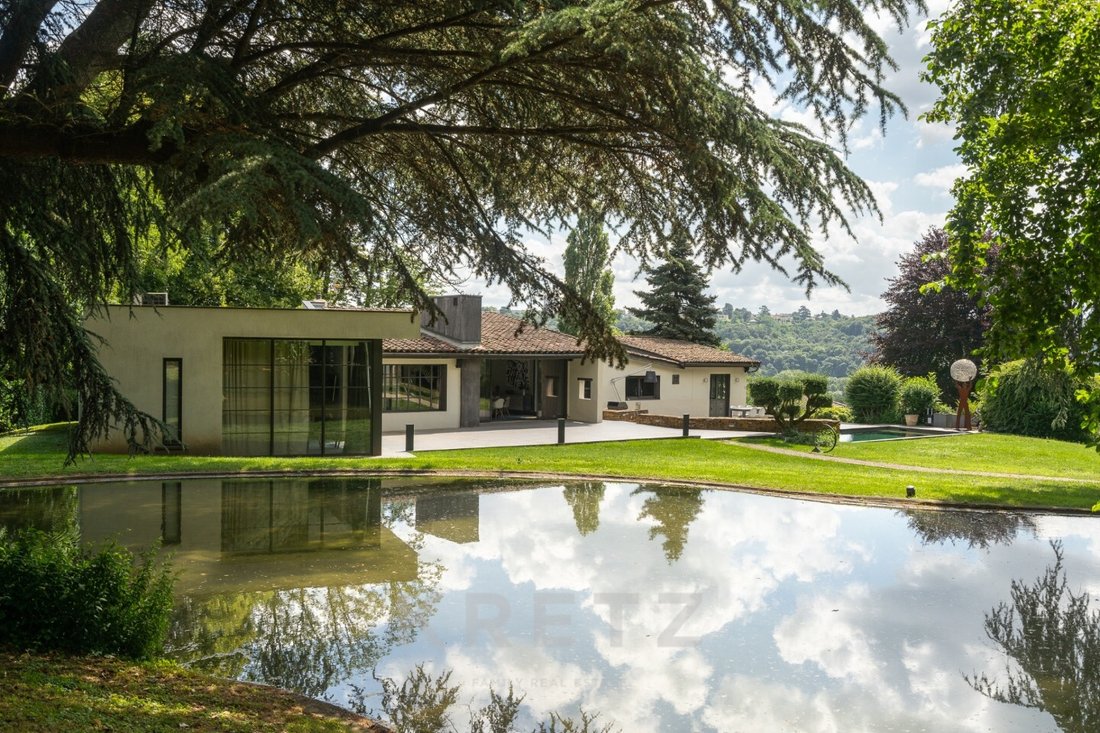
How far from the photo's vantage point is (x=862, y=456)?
2341cm

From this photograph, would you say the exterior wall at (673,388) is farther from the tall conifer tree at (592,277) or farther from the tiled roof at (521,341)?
the tall conifer tree at (592,277)

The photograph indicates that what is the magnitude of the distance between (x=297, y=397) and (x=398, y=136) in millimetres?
11788

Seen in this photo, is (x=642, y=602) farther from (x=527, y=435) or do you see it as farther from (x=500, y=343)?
(x=500, y=343)

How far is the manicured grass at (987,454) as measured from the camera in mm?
21375

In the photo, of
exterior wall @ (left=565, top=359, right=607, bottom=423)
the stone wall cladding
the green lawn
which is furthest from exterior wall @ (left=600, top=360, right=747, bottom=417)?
the green lawn

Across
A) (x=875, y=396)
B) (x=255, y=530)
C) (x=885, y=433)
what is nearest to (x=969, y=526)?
(x=255, y=530)

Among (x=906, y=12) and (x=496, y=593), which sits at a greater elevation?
(x=906, y=12)

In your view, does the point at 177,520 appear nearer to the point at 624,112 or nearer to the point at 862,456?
the point at 624,112

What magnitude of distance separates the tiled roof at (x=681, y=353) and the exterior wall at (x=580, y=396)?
2316mm

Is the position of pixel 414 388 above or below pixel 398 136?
below

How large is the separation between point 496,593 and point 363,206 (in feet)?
15.0

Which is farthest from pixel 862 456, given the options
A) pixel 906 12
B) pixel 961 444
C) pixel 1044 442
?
pixel 906 12

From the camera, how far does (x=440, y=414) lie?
2731cm

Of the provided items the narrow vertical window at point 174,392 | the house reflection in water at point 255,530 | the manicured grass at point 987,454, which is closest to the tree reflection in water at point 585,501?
the house reflection in water at point 255,530
